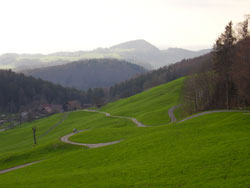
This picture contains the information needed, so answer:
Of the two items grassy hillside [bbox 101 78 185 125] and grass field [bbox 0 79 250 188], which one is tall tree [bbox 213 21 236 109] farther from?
grassy hillside [bbox 101 78 185 125]

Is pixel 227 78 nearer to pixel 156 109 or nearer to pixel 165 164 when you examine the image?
pixel 156 109

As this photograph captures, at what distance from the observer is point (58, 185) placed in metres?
27.8

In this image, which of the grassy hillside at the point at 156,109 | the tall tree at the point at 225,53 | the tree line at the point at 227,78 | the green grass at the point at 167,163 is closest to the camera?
the green grass at the point at 167,163

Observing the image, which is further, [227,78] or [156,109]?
[156,109]

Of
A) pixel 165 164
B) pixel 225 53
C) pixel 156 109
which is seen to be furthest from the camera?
pixel 156 109

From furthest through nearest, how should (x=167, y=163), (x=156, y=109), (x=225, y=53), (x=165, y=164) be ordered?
(x=156, y=109)
(x=225, y=53)
(x=167, y=163)
(x=165, y=164)

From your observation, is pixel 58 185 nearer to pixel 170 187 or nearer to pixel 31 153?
pixel 170 187

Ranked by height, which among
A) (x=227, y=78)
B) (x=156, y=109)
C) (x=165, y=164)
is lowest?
(x=165, y=164)

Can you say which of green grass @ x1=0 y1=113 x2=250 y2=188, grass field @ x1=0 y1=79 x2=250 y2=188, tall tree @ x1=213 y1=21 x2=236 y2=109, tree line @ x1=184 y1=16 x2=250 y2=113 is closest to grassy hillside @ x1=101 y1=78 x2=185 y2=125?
tree line @ x1=184 y1=16 x2=250 y2=113

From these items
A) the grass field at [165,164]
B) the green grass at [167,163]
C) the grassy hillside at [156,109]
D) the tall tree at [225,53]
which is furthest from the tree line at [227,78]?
the green grass at [167,163]

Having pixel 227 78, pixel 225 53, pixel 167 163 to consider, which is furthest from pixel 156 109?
pixel 167 163

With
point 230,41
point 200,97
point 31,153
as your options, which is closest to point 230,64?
point 230,41

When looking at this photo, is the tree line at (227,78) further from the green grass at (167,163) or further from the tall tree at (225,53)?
the green grass at (167,163)

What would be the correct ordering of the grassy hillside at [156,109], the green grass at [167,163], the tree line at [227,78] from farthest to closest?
the grassy hillside at [156,109] → the tree line at [227,78] → the green grass at [167,163]
